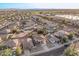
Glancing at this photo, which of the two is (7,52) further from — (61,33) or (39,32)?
(61,33)

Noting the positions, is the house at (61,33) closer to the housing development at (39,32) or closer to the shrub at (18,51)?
the housing development at (39,32)

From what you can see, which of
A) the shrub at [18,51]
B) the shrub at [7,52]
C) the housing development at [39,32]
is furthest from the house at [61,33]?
the shrub at [7,52]

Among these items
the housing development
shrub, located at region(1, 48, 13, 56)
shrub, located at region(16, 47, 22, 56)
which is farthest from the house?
shrub, located at region(1, 48, 13, 56)

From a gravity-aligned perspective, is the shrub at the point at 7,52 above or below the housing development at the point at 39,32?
below

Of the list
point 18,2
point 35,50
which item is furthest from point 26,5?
point 35,50

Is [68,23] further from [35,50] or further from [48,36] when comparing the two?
[35,50]

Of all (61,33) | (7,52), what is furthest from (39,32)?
(7,52)

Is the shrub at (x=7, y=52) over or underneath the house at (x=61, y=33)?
underneath

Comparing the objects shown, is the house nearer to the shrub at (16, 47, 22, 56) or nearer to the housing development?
the housing development

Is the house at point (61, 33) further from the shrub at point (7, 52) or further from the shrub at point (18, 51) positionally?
the shrub at point (7, 52)

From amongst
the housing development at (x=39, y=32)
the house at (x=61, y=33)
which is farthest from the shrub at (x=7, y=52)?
the house at (x=61, y=33)
